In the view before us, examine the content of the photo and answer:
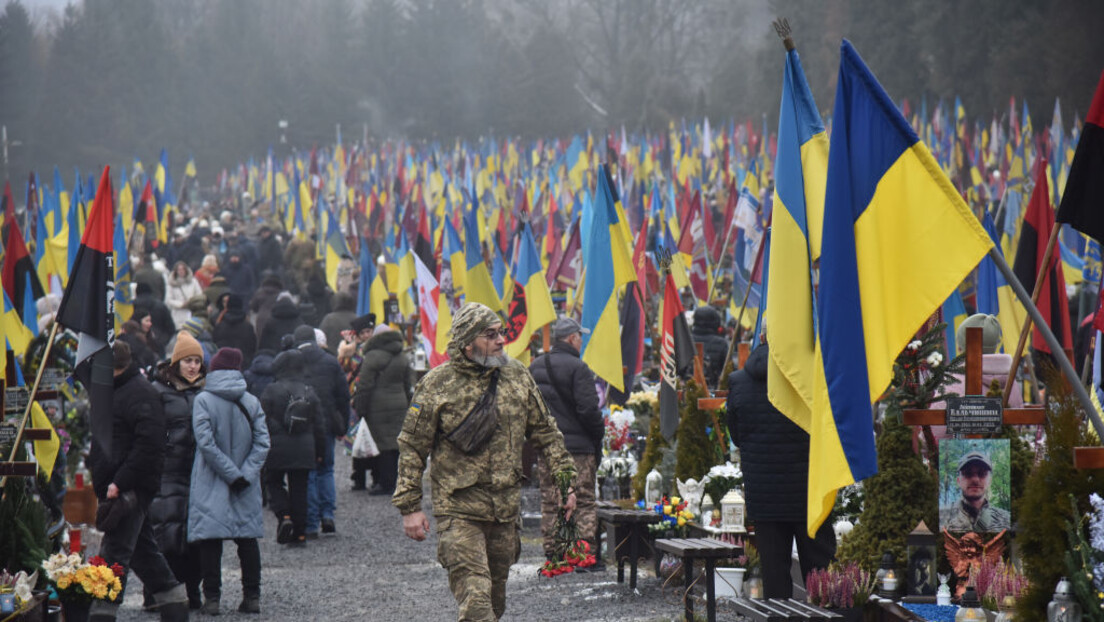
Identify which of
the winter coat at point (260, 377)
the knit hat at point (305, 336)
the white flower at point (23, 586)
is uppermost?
the knit hat at point (305, 336)

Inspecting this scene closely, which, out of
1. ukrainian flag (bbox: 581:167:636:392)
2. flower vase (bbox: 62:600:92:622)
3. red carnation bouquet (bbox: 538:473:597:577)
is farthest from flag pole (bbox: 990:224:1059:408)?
ukrainian flag (bbox: 581:167:636:392)

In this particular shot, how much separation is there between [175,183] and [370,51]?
61.0 feet

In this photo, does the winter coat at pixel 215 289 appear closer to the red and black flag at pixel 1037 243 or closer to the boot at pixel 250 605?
the boot at pixel 250 605

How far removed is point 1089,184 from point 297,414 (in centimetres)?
731

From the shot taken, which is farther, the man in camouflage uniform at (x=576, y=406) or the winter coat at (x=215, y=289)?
the winter coat at (x=215, y=289)

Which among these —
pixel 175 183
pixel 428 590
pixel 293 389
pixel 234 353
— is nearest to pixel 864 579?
pixel 428 590

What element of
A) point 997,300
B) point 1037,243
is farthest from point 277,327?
point 1037,243

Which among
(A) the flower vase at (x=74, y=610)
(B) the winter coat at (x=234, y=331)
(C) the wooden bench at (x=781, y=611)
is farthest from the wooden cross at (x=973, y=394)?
(B) the winter coat at (x=234, y=331)

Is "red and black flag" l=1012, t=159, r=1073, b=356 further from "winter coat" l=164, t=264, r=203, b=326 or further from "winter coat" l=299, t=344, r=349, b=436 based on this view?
"winter coat" l=164, t=264, r=203, b=326

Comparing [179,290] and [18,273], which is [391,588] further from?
[179,290]

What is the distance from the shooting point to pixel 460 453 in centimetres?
683

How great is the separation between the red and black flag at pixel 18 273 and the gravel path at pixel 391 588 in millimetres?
2483

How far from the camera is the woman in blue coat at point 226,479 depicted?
918 cm

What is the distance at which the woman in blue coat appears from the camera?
9.18 m
